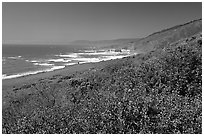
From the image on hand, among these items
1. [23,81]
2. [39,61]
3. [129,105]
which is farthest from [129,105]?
[39,61]

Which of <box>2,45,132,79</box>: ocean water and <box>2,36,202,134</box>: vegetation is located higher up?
A: <box>2,45,132,79</box>: ocean water

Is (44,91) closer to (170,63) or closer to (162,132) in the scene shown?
(170,63)

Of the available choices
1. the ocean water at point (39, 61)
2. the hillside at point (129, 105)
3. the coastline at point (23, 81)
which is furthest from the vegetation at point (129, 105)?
the ocean water at point (39, 61)

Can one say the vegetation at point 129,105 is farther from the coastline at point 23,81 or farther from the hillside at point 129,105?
the coastline at point 23,81

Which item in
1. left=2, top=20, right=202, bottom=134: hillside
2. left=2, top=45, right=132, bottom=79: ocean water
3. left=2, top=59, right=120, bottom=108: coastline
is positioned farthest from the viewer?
left=2, top=45, right=132, bottom=79: ocean water

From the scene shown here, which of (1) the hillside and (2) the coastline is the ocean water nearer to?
(2) the coastline

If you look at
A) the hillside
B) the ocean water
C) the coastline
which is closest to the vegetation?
the hillside

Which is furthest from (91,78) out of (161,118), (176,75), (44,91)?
(161,118)

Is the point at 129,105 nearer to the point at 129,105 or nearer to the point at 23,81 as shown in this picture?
the point at 129,105
